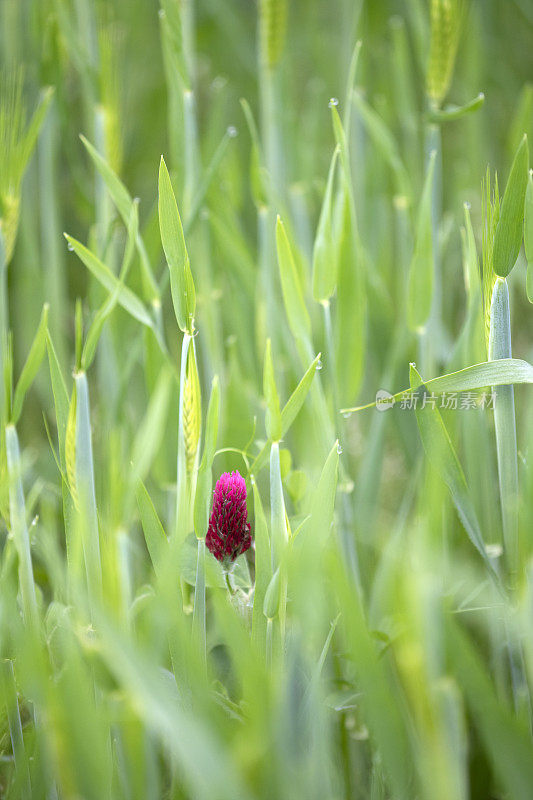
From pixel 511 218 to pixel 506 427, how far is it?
11 cm

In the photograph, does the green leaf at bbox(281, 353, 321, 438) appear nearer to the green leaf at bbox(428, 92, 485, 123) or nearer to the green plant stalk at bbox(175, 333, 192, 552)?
the green plant stalk at bbox(175, 333, 192, 552)

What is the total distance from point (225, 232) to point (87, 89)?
0.20 meters

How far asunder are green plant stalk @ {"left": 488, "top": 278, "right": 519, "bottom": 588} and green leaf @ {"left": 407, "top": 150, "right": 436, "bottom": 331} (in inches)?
4.7

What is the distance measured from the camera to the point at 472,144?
706 millimetres

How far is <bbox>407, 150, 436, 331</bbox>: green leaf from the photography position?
469mm

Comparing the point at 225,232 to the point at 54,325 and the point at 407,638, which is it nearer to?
the point at 54,325

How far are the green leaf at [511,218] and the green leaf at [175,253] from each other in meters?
0.15

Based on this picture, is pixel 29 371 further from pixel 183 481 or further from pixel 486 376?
pixel 486 376

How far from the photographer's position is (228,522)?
0.35 m

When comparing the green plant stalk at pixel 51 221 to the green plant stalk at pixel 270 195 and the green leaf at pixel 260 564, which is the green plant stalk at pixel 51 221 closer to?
the green plant stalk at pixel 270 195

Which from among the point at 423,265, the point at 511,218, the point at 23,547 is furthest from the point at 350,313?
the point at 23,547

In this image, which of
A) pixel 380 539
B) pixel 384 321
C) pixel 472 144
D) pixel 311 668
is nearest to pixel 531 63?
pixel 472 144

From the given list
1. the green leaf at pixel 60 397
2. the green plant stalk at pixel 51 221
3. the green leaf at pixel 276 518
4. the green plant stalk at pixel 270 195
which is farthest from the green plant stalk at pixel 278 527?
the green plant stalk at pixel 51 221

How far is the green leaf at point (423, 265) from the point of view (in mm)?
469
